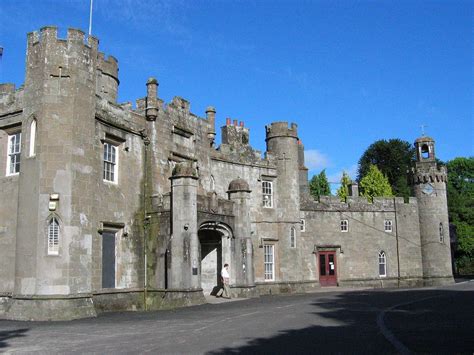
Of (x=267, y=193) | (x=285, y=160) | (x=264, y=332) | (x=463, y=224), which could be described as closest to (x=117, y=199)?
(x=264, y=332)

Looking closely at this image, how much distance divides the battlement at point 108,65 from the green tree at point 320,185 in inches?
1453

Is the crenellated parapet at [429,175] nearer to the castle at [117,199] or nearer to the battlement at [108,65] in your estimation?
the castle at [117,199]

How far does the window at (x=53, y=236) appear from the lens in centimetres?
1808

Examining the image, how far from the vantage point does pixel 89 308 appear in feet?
59.8

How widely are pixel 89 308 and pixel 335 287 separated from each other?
20.9 m

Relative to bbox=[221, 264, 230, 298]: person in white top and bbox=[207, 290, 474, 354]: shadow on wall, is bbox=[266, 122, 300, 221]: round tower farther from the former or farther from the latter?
bbox=[207, 290, 474, 354]: shadow on wall

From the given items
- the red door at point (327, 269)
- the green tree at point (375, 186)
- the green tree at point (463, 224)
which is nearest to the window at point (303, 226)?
the red door at point (327, 269)

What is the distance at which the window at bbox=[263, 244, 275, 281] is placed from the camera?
31062mm

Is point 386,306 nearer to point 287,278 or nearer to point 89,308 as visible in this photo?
point 89,308

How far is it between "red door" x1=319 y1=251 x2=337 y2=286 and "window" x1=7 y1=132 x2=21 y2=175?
2227 centimetres

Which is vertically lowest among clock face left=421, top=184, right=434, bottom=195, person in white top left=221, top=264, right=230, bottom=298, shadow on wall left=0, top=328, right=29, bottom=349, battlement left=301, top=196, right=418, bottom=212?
shadow on wall left=0, top=328, right=29, bottom=349

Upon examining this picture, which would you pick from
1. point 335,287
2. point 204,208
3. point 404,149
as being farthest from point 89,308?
point 404,149

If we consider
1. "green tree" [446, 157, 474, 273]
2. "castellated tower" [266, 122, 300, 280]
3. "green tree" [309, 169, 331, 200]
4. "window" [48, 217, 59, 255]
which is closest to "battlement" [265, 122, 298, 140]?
"castellated tower" [266, 122, 300, 280]

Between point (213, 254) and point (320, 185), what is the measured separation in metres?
37.3
